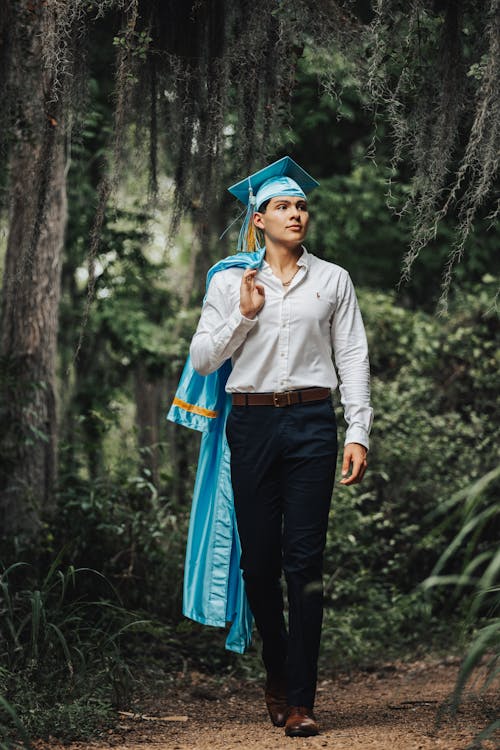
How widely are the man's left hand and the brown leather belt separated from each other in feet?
0.77

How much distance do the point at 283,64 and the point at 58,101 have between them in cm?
106

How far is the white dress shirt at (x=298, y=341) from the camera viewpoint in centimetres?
383

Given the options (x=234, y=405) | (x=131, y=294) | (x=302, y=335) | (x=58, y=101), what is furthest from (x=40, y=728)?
(x=131, y=294)

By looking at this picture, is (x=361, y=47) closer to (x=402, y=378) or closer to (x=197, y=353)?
(x=197, y=353)

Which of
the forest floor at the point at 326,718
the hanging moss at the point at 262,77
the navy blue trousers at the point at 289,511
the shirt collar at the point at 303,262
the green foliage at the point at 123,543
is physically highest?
the hanging moss at the point at 262,77

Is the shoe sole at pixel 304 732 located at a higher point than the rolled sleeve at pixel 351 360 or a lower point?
lower

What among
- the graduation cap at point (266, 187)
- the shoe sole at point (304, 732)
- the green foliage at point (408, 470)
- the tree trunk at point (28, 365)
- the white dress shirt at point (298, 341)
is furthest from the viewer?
the green foliage at point (408, 470)

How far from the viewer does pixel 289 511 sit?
12.5 feet

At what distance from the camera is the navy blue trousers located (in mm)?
3705

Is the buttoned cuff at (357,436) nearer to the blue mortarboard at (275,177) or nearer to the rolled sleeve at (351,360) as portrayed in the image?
the rolled sleeve at (351,360)

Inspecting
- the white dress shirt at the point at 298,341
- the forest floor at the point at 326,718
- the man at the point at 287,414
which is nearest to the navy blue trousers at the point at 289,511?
the man at the point at 287,414

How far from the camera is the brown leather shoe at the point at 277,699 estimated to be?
13.0 feet

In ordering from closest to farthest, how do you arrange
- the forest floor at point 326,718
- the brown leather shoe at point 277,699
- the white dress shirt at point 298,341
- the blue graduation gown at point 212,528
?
the forest floor at point 326,718, the white dress shirt at point 298,341, the brown leather shoe at point 277,699, the blue graduation gown at point 212,528

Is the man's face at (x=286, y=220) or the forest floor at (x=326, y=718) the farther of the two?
the man's face at (x=286, y=220)
